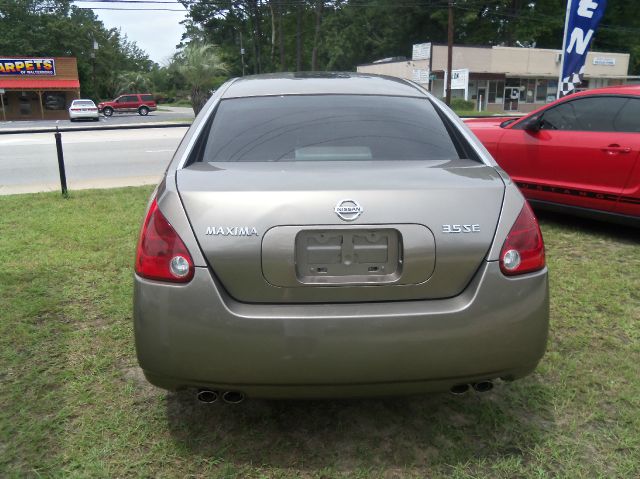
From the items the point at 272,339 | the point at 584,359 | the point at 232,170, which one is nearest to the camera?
the point at 272,339

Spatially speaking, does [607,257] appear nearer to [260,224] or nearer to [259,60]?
[260,224]

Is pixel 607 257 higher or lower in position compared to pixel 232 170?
lower

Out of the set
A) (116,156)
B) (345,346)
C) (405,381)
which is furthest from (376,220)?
(116,156)

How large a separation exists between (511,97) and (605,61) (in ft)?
36.7

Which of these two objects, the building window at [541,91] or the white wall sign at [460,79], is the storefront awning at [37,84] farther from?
the building window at [541,91]

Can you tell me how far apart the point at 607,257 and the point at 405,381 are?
358cm

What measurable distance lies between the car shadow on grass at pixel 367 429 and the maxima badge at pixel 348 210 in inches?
40.4

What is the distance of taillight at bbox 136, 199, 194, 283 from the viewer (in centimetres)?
205

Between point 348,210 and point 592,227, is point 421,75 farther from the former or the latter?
point 348,210

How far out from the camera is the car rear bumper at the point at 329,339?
201 centimetres

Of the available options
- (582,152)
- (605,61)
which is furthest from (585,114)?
(605,61)

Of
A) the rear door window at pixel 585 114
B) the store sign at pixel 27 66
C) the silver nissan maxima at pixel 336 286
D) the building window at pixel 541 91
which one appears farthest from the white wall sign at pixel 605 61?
the silver nissan maxima at pixel 336 286

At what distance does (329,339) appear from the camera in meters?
2.01

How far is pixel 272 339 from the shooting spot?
6.57 feet
